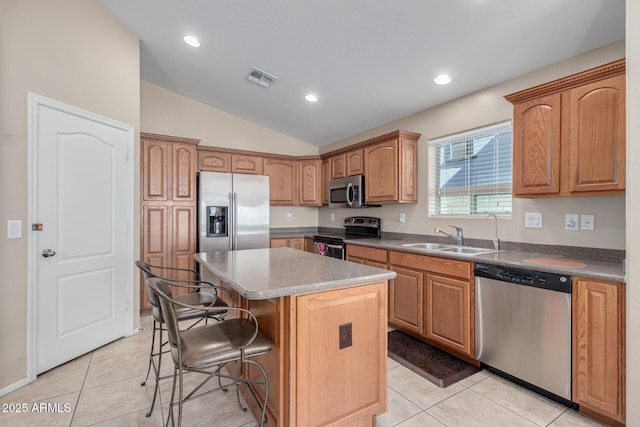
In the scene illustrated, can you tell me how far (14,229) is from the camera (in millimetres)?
2182

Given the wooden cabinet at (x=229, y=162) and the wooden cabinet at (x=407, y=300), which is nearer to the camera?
the wooden cabinet at (x=407, y=300)

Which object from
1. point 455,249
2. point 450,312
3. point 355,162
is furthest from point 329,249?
point 450,312

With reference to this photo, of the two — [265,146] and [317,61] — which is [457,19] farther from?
[265,146]

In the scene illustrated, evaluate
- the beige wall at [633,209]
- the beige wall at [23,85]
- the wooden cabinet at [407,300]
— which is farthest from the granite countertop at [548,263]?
the beige wall at [23,85]

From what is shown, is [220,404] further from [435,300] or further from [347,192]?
[347,192]

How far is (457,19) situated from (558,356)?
2390 millimetres

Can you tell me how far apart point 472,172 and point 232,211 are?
3042 mm

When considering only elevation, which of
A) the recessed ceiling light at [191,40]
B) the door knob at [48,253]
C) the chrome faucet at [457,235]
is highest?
the recessed ceiling light at [191,40]

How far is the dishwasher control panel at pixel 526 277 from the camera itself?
6.20 ft

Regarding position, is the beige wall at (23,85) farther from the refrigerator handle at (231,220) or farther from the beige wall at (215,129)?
the refrigerator handle at (231,220)

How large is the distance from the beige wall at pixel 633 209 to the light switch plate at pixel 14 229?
151 inches

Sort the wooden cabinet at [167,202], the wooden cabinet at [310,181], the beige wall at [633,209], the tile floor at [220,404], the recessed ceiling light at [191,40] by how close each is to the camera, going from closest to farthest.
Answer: the beige wall at [633,209]
the tile floor at [220,404]
the recessed ceiling light at [191,40]
the wooden cabinet at [167,202]
the wooden cabinet at [310,181]

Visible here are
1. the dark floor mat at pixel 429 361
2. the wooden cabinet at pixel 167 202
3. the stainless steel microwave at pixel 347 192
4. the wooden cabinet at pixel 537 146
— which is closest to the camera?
the wooden cabinet at pixel 537 146

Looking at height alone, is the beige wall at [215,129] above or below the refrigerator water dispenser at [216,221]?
above
